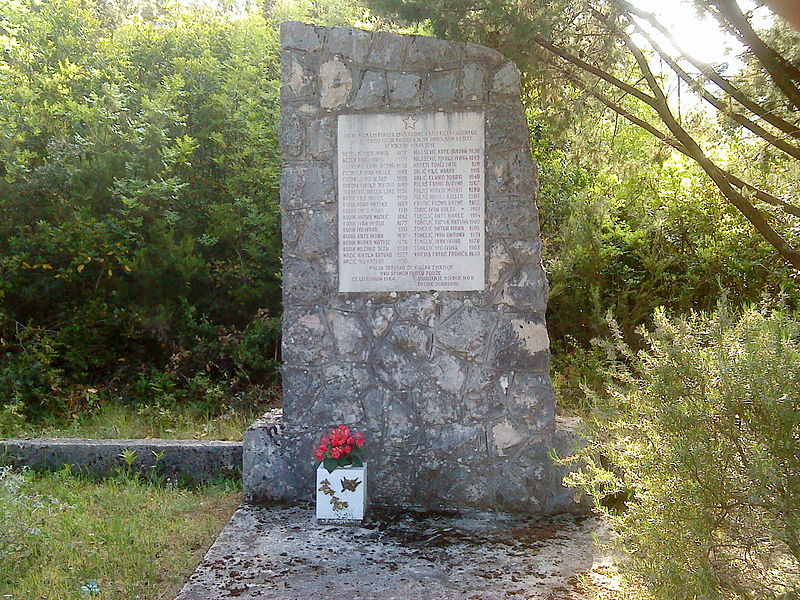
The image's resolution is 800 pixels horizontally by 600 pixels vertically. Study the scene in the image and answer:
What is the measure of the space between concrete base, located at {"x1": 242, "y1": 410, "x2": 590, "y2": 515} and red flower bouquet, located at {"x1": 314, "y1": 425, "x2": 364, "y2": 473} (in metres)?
0.25

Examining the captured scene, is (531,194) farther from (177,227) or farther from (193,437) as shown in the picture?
(177,227)

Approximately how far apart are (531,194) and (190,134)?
4311mm

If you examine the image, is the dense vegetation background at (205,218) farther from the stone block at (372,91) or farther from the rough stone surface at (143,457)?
the stone block at (372,91)

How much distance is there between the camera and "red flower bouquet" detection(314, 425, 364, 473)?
154 inches

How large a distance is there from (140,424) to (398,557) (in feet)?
10.8

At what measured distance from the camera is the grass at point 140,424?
5758 millimetres

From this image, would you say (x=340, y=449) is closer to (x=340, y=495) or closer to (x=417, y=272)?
(x=340, y=495)

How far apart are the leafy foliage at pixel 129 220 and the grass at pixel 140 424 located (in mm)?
227

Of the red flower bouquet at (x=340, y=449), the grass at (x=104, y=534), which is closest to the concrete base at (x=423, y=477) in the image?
the red flower bouquet at (x=340, y=449)

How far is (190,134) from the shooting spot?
7.39m

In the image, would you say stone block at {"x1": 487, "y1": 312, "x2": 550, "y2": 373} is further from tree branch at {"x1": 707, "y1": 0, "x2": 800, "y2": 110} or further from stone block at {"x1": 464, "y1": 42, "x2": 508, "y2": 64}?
tree branch at {"x1": 707, "y1": 0, "x2": 800, "y2": 110}

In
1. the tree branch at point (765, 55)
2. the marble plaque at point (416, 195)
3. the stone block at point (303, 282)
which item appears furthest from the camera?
the tree branch at point (765, 55)

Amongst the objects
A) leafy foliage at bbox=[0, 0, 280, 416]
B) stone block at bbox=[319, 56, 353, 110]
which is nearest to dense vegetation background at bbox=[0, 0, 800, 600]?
leafy foliage at bbox=[0, 0, 280, 416]

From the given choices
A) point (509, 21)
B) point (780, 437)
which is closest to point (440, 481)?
point (780, 437)
